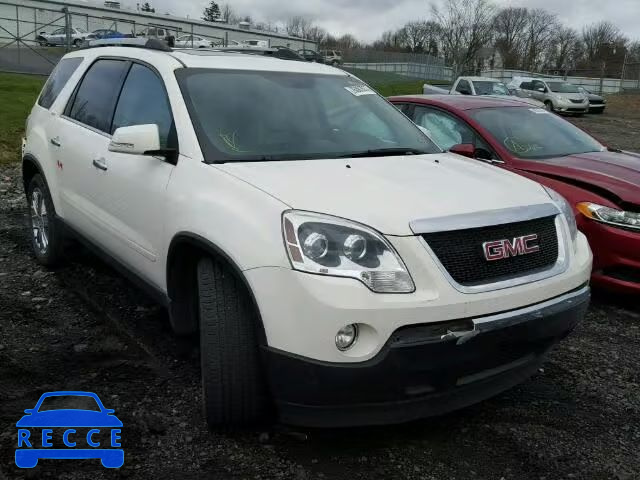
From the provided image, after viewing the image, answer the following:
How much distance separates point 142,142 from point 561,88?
29329mm

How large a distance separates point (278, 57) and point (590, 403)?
3060 mm

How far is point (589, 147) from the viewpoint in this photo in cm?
583

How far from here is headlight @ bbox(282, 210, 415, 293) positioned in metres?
2.44

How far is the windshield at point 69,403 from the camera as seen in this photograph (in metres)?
3.10

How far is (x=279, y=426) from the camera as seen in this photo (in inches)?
119

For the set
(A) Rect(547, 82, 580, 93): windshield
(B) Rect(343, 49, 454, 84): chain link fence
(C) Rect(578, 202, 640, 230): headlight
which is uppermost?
(B) Rect(343, 49, 454, 84): chain link fence

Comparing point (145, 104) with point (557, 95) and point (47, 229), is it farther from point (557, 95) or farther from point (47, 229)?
point (557, 95)

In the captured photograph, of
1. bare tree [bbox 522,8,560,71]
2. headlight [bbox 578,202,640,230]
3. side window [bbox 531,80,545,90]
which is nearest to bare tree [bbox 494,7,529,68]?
bare tree [bbox 522,8,560,71]

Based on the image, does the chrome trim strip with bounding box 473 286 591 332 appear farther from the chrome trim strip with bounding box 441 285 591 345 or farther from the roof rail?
the roof rail

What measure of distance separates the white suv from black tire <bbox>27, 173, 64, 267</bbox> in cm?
125

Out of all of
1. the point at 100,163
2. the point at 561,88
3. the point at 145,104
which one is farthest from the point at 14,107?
the point at 561,88

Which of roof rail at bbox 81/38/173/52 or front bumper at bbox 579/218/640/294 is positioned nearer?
roof rail at bbox 81/38/173/52

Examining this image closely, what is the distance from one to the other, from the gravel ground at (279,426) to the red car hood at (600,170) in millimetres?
964

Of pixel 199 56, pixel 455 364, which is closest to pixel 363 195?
pixel 455 364
